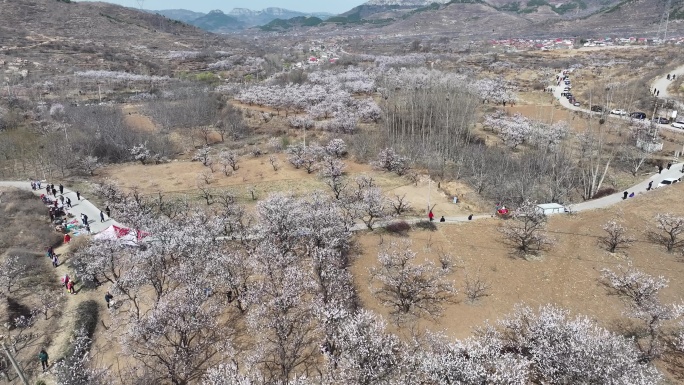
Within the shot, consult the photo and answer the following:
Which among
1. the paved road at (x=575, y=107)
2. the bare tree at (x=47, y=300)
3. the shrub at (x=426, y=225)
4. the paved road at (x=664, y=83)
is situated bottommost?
the bare tree at (x=47, y=300)

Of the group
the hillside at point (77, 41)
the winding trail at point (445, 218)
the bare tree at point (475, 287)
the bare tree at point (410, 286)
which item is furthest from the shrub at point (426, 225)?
the hillside at point (77, 41)

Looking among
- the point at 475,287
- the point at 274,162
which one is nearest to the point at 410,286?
the point at 475,287

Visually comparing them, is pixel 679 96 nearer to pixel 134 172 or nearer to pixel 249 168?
pixel 249 168

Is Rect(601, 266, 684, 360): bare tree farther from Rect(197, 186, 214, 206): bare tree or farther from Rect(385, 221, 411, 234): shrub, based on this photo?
Rect(197, 186, 214, 206): bare tree

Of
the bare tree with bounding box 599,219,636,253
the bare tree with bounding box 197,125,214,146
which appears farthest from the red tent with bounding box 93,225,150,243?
the bare tree with bounding box 197,125,214,146

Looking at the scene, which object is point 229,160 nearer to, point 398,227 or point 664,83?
point 398,227

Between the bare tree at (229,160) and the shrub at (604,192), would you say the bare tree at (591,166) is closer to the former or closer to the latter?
the shrub at (604,192)

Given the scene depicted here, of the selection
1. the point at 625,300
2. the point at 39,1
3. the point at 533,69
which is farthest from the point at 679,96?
the point at 39,1

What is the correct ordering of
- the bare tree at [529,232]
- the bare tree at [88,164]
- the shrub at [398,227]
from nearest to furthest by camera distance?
the bare tree at [529,232] → the shrub at [398,227] → the bare tree at [88,164]
